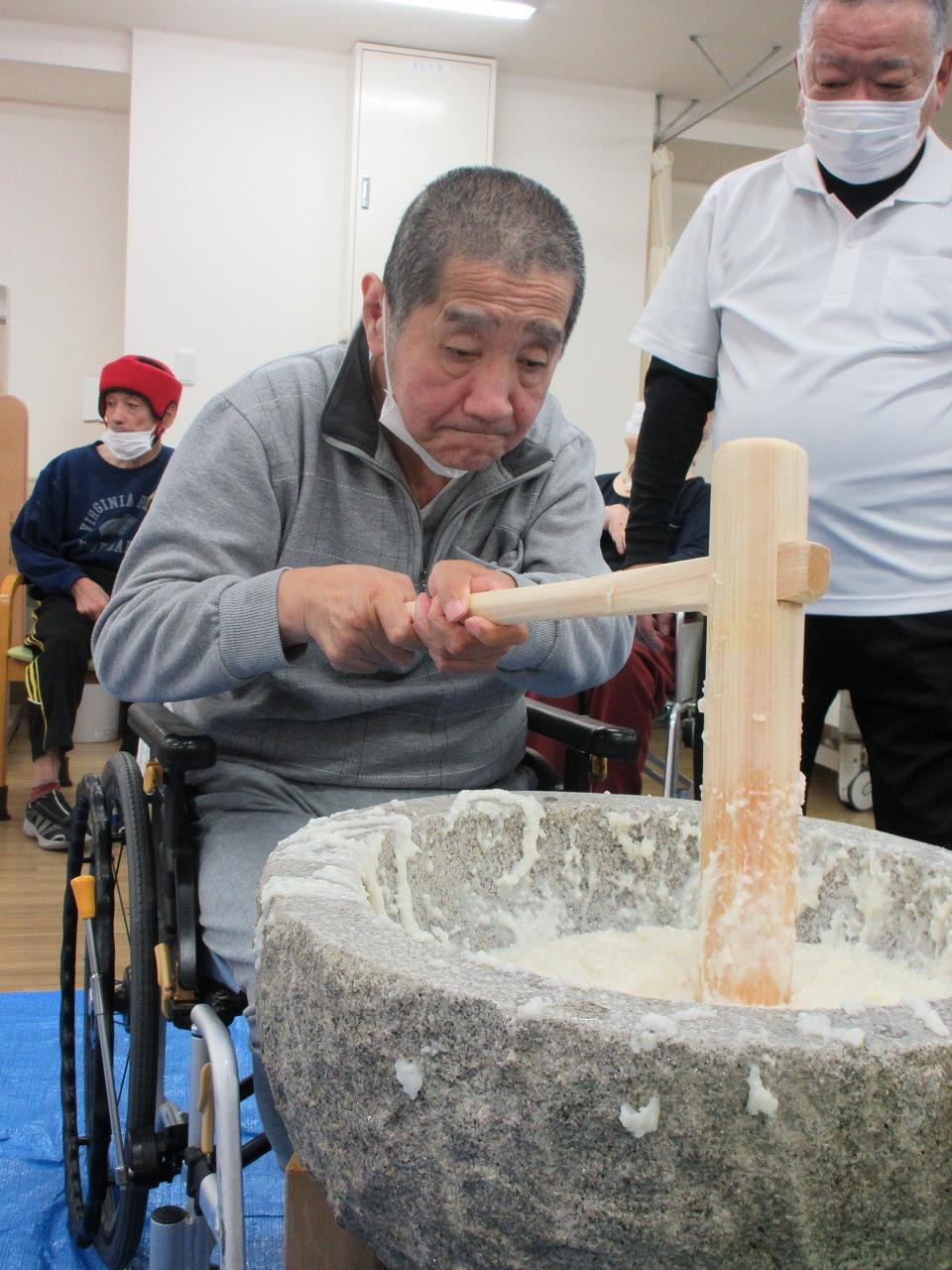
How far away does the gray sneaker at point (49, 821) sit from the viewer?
316 cm

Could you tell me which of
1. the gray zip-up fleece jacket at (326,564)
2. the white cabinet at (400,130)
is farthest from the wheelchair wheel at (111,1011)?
the white cabinet at (400,130)

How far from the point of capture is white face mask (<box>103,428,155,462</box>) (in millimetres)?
3750

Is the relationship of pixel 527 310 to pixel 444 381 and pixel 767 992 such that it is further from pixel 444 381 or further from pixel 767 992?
pixel 767 992

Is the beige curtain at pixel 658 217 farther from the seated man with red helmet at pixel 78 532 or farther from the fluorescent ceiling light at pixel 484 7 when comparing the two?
the seated man with red helmet at pixel 78 532

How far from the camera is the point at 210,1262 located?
3.94ft

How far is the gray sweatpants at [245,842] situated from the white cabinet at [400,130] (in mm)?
4453

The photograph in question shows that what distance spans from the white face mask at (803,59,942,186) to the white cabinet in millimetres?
4057

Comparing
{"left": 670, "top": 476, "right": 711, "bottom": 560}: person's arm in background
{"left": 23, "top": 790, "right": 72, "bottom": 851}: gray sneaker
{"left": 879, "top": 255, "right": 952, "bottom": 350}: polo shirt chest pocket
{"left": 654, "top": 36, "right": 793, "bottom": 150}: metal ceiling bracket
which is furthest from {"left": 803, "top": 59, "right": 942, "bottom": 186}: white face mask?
{"left": 654, "top": 36, "right": 793, "bottom": 150}: metal ceiling bracket

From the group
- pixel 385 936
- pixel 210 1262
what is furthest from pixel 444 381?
pixel 210 1262

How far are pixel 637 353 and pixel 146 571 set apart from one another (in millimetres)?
5025

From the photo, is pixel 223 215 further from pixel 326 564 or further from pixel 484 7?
pixel 326 564

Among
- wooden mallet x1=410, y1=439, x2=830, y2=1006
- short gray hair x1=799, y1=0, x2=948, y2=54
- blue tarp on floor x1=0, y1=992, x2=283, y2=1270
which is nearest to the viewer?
wooden mallet x1=410, y1=439, x2=830, y2=1006

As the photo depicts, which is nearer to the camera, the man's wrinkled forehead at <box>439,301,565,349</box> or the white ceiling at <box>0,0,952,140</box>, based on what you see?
the man's wrinkled forehead at <box>439,301,565,349</box>

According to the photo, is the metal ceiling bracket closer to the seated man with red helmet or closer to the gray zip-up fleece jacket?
the seated man with red helmet
